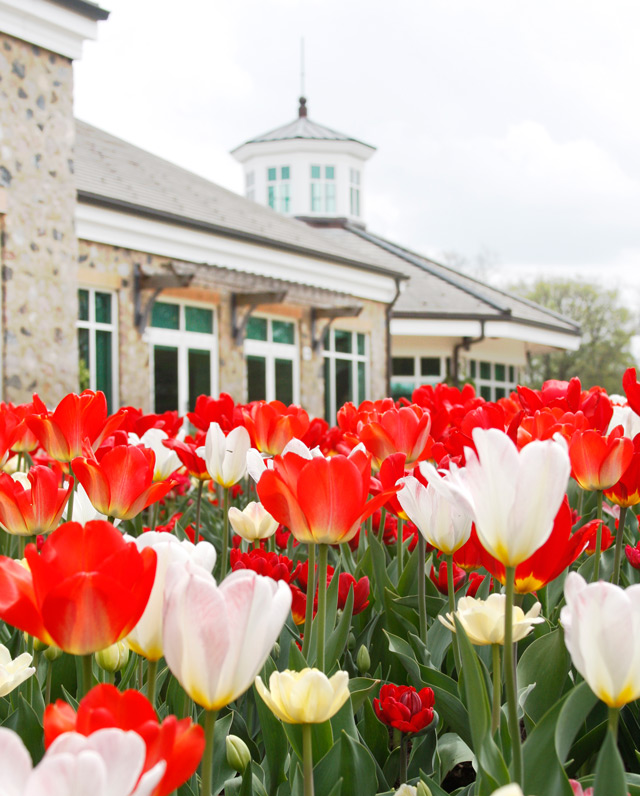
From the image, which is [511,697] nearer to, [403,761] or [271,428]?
[403,761]

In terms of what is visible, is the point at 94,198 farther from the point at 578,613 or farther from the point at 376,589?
the point at 578,613

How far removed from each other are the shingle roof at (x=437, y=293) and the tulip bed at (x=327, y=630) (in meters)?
16.6

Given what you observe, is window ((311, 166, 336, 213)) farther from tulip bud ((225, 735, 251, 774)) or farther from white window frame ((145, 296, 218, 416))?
tulip bud ((225, 735, 251, 774))

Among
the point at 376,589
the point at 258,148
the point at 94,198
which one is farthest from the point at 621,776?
the point at 258,148

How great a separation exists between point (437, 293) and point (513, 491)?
65.9 feet

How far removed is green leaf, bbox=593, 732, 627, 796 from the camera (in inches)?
27.7

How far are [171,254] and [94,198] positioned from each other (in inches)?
70.0

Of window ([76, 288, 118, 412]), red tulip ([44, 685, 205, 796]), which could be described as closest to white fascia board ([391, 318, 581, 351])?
window ([76, 288, 118, 412])

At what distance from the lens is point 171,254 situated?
40.6ft

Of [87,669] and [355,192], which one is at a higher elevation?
[355,192]

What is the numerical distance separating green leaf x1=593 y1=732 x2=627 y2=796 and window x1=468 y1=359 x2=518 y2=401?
2095cm

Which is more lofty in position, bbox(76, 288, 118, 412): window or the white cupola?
the white cupola

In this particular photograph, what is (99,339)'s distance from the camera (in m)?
11.3

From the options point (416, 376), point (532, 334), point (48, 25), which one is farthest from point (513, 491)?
point (532, 334)
